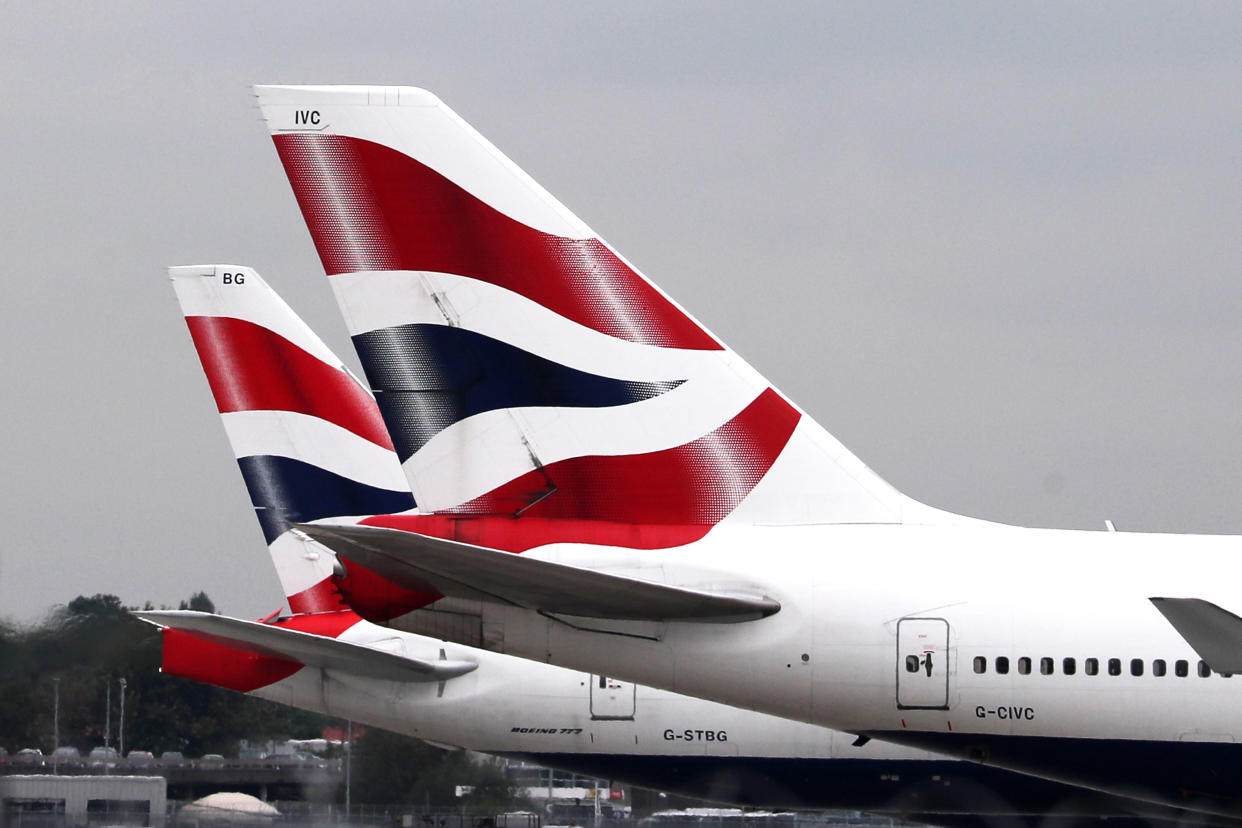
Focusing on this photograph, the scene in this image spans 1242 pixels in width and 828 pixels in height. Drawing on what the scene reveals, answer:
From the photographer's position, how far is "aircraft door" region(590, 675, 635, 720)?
2030 cm

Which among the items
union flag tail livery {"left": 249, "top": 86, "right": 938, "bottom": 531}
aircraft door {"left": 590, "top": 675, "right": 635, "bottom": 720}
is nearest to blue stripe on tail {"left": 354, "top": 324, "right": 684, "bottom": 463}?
union flag tail livery {"left": 249, "top": 86, "right": 938, "bottom": 531}

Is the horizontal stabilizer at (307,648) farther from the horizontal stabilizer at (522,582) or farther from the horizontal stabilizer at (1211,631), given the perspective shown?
the horizontal stabilizer at (1211,631)

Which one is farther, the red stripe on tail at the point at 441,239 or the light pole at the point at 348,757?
the light pole at the point at 348,757

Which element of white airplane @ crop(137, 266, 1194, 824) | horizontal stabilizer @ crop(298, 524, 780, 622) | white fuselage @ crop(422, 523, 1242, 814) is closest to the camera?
horizontal stabilizer @ crop(298, 524, 780, 622)

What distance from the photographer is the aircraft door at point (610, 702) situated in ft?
66.6

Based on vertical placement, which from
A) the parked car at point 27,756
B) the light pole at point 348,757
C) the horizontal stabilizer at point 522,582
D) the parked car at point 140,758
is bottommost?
the parked car at point 140,758

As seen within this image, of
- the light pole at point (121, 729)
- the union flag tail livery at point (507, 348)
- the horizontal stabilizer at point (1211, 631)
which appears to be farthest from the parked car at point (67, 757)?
the horizontal stabilizer at point (1211, 631)

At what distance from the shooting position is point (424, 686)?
790 inches

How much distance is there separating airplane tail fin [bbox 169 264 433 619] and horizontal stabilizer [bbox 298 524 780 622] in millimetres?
9258

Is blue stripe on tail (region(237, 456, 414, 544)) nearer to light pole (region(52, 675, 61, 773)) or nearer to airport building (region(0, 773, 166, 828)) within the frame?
light pole (region(52, 675, 61, 773))

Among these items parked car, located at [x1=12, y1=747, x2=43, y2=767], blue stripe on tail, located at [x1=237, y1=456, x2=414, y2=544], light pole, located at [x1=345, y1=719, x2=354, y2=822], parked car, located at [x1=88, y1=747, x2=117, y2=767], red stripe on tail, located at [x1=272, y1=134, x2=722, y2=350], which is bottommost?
parked car, located at [x1=88, y1=747, x2=117, y2=767]

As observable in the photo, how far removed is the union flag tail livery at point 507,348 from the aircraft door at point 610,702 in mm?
7089

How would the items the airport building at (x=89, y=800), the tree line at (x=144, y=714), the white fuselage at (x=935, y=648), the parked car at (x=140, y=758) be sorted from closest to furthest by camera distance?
the white fuselage at (x=935, y=648), the tree line at (x=144, y=714), the airport building at (x=89, y=800), the parked car at (x=140, y=758)

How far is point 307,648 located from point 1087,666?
946 cm
